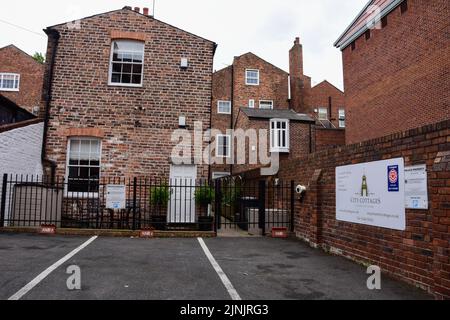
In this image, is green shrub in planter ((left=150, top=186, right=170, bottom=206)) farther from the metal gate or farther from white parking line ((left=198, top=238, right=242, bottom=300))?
white parking line ((left=198, top=238, right=242, bottom=300))

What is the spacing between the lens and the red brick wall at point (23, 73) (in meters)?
28.2

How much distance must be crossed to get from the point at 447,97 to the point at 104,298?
14.9 meters

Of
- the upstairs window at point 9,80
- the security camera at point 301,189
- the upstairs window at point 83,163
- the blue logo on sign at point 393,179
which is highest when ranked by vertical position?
the upstairs window at point 9,80

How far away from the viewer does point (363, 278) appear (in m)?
5.48

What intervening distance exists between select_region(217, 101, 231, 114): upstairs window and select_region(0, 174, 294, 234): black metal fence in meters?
20.0

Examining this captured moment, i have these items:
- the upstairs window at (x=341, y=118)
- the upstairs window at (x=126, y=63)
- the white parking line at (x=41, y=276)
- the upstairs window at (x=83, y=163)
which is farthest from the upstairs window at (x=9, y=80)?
the upstairs window at (x=341, y=118)

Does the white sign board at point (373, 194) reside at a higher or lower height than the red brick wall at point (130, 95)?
lower

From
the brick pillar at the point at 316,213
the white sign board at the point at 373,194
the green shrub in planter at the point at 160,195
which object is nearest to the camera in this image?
the white sign board at the point at 373,194

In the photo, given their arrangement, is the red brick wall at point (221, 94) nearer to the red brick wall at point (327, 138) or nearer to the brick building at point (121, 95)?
the red brick wall at point (327, 138)

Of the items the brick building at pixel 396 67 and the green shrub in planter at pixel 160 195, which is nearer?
the green shrub in planter at pixel 160 195

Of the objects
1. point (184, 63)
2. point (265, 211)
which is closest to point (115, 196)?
point (265, 211)

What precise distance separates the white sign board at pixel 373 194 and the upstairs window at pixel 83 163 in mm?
7919

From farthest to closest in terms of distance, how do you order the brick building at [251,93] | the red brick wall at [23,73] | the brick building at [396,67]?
1. the brick building at [251,93]
2. the red brick wall at [23,73]
3. the brick building at [396,67]

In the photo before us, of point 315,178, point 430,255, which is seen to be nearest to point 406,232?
point 430,255
